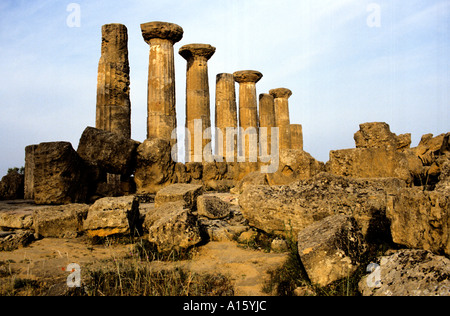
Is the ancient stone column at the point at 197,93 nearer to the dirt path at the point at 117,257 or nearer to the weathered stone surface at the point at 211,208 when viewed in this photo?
the weathered stone surface at the point at 211,208

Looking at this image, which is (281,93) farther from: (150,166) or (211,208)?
(211,208)

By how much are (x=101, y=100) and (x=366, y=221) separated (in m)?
11.0

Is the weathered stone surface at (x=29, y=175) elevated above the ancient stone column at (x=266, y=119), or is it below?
below

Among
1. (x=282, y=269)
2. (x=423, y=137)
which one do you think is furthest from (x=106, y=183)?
(x=423, y=137)

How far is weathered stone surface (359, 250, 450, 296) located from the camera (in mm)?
2490

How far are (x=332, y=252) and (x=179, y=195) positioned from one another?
4569 mm

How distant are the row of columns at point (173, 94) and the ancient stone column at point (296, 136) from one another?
203 cm

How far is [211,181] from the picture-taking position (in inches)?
592

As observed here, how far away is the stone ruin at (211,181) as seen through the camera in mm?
3439

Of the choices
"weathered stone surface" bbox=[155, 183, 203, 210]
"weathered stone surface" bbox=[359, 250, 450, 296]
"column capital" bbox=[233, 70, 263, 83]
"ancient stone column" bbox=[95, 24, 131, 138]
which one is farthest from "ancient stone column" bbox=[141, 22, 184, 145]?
"weathered stone surface" bbox=[359, 250, 450, 296]

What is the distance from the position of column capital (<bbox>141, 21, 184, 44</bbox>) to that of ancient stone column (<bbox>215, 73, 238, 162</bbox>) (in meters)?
4.88

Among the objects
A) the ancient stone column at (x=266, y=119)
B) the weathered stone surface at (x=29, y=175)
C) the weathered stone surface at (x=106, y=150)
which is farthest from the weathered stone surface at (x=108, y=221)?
the ancient stone column at (x=266, y=119)
